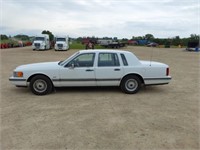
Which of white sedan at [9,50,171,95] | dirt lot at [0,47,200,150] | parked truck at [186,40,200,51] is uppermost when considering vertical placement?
parked truck at [186,40,200,51]

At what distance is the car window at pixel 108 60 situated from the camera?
20.1ft

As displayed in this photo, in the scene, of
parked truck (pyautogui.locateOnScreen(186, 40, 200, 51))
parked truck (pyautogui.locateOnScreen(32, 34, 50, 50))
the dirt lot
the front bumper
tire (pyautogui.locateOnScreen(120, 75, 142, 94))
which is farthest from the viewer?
parked truck (pyautogui.locateOnScreen(186, 40, 200, 51))

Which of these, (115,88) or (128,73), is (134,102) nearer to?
(128,73)

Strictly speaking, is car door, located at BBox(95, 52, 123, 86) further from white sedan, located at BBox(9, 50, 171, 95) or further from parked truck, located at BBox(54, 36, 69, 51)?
parked truck, located at BBox(54, 36, 69, 51)

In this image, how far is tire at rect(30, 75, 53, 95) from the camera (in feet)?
19.5

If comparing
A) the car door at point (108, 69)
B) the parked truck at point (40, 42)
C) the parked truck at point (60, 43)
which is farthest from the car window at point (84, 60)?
the parked truck at point (40, 42)

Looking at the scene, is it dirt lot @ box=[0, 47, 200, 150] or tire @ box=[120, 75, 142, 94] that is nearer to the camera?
dirt lot @ box=[0, 47, 200, 150]

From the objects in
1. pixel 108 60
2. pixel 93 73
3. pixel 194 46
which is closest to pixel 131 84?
pixel 108 60

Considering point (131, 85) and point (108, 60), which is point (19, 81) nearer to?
point (108, 60)

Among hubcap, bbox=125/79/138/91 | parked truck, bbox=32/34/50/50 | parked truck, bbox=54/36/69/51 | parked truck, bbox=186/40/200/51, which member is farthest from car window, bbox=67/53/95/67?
parked truck, bbox=186/40/200/51

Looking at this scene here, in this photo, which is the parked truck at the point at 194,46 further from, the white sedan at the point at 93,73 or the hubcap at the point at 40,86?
the hubcap at the point at 40,86

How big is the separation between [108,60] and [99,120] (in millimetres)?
2516

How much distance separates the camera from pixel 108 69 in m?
6.05

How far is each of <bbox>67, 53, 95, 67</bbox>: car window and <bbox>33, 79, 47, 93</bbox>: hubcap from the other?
3.43ft
